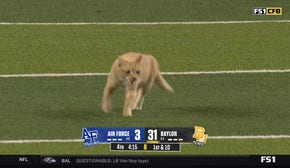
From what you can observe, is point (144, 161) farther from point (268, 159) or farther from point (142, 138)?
point (268, 159)

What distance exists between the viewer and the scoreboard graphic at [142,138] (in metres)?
14.3

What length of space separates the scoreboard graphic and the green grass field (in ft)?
2.06

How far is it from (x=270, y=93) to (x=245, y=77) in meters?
1.25

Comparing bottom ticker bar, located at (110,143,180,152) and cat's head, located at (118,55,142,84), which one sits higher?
cat's head, located at (118,55,142,84)

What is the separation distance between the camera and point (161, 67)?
68.4ft

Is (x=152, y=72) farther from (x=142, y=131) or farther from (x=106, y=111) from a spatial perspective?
(x=142, y=131)

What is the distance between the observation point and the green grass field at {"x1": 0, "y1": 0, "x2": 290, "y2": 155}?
16.5 metres

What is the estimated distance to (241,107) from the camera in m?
17.9
